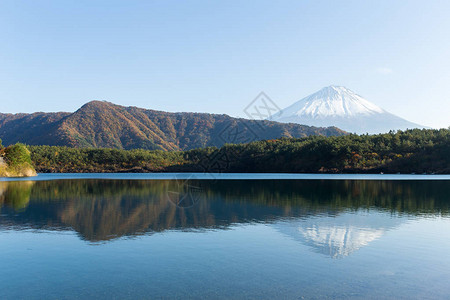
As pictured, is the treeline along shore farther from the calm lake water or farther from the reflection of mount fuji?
the reflection of mount fuji

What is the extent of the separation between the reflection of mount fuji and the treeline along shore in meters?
92.3

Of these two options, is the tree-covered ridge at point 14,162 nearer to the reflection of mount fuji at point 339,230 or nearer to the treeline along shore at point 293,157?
the treeline along shore at point 293,157

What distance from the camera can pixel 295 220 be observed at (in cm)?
2417

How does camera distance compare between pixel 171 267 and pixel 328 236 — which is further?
pixel 328 236

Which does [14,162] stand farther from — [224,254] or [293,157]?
[224,254]

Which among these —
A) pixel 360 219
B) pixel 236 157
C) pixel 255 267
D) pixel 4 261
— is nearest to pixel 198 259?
pixel 255 267

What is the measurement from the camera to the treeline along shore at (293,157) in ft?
356

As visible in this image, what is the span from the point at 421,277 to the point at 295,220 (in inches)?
483

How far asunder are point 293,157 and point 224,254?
122 m

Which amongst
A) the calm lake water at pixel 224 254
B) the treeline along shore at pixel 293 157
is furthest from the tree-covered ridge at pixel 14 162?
the calm lake water at pixel 224 254

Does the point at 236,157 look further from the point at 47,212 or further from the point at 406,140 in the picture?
the point at 47,212

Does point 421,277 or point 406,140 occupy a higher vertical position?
point 406,140

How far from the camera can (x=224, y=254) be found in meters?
15.3

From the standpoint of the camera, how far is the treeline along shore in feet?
356
